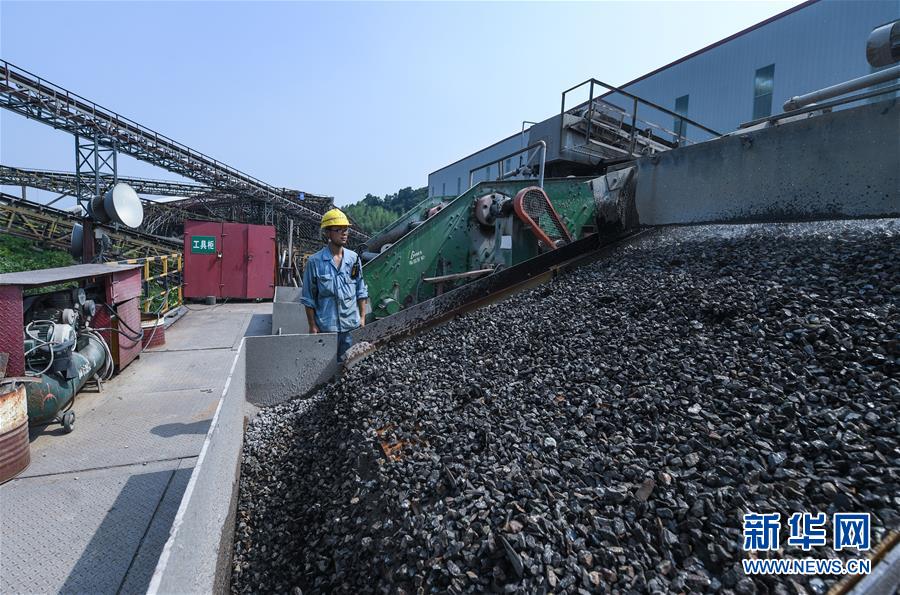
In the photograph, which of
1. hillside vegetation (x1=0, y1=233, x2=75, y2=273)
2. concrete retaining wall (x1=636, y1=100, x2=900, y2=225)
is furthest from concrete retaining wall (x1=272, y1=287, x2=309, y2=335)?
hillside vegetation (x1=0, y1=233, x2=75, y2=273)

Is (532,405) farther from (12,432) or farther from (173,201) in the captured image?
(173,201)

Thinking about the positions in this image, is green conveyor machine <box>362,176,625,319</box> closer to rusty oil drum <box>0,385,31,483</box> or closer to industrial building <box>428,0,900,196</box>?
industrial building <box>428,0,900,196</box>

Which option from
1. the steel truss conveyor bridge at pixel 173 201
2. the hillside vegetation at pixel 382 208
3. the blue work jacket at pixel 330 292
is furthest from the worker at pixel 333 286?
the hillside vegetation at pixel 382 208

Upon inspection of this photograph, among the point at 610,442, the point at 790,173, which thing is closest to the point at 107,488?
the point at 610,442

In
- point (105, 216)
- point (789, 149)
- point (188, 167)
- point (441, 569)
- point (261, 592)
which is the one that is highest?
point (188, 167)

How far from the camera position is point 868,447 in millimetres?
1362

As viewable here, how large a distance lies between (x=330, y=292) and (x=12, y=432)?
196cm

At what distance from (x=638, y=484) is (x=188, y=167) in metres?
24.8

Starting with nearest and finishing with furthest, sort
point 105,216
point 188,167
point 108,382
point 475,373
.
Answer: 1. point 475,373
2. point 108,382
3. point 105,216
4. point 188,167

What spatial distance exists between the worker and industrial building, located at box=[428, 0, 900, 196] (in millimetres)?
4924

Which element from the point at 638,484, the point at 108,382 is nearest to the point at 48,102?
the point at 108,382

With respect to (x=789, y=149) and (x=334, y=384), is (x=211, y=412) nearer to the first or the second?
(x=334, y=384)

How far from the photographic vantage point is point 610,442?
5.57 ft

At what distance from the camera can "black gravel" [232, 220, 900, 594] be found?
4.14 ft
